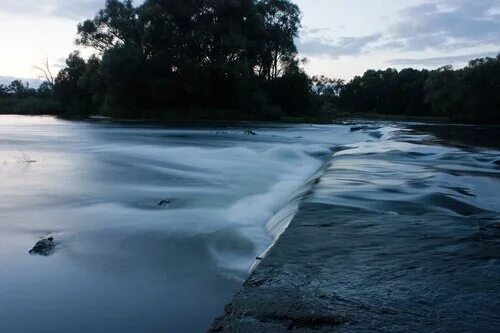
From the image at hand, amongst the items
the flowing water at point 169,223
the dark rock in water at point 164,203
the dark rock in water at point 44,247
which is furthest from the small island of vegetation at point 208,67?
the dark rock in water at point 44,247

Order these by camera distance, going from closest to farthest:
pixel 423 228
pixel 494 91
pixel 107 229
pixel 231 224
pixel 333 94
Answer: pixel 423 228
pixel 107 229
pixel 231 224
pixel 494 91
pixel 333 94

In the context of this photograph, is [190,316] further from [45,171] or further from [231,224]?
[45,171]

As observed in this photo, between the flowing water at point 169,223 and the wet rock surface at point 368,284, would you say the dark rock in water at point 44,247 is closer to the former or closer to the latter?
the flowing water at point 169,223

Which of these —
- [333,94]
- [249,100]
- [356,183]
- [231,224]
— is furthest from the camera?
[333,94]

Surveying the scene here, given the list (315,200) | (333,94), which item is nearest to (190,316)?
(315,200)

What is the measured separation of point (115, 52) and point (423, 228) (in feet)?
123

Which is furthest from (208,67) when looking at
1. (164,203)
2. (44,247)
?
(44,247)

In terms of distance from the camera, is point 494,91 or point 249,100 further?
point 494,91

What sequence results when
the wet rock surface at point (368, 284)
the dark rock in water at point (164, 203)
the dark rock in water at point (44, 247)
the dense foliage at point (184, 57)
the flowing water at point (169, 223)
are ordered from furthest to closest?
the dense foliage at point (184, 57) → the dark rock in water at point (164, 203) → the dark rock in water at point (44, 247) → the flowing water at point (169, 223) → the wet rock surface at point (368, 284)

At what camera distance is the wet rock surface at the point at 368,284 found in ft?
8.41

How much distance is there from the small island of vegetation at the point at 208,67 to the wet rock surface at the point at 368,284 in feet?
118

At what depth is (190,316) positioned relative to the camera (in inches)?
127

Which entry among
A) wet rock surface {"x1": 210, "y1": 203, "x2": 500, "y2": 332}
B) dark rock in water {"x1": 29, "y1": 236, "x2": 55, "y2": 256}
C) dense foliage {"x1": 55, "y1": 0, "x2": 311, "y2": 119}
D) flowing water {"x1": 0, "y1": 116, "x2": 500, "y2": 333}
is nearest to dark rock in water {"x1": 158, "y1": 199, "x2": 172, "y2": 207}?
flowing water {"x1": 0, "y1": 116, "x2": 500, "y2": 333}

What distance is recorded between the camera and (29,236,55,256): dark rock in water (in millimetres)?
4410
